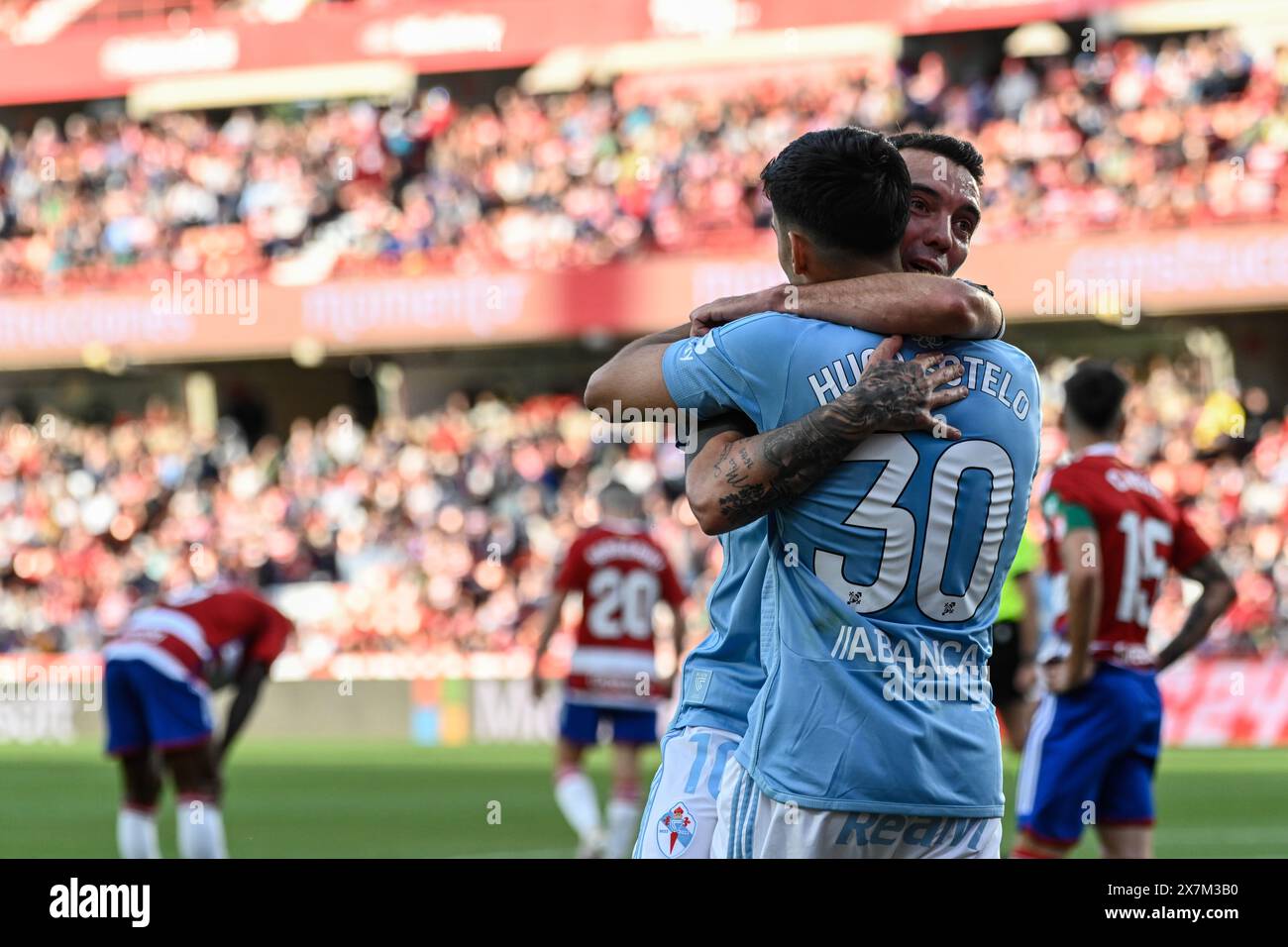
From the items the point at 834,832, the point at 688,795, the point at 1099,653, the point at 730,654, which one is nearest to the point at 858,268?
the point at 730,654

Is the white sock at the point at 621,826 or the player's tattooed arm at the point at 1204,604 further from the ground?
the player's tattooed arm at the point at 1204,604

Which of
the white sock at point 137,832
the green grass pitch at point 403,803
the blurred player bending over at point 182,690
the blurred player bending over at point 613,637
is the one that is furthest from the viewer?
the green grass pitch at point 403,803

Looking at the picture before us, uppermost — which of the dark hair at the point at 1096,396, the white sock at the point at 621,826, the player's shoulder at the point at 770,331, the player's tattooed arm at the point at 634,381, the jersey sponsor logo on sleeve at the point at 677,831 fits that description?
the dark hair at the point at 1096,396

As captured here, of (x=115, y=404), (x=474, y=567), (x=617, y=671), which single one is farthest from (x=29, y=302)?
(x=617, y=671)

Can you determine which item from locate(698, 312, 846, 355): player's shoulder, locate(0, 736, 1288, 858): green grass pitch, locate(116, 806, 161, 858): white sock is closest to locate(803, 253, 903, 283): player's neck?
locate(698, 312, 846, 355): player's shoulder

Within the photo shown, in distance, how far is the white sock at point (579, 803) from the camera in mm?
9914

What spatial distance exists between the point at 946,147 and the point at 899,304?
0.57 metres

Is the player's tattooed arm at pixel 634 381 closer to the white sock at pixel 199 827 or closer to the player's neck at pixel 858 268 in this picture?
the player's neck at pixel 858 268

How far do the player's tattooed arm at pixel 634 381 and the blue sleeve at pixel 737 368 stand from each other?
3 cm

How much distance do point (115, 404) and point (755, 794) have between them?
29.4 m

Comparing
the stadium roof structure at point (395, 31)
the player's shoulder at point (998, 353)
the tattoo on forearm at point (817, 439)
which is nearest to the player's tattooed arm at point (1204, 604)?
the player's shoulder at point (998, 353)

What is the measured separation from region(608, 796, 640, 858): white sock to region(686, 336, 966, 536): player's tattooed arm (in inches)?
257

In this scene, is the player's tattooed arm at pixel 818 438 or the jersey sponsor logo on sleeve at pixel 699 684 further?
the jersey sponsor logo on sleeve at pixel 699 684

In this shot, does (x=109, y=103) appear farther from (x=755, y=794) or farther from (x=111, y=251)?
(x=755, y=794)
